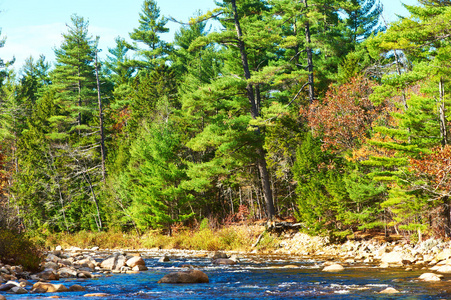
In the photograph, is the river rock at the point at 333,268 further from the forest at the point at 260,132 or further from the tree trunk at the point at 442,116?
the tree trunk at the point at 442,116

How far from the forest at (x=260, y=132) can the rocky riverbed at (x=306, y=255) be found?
0.91 meters

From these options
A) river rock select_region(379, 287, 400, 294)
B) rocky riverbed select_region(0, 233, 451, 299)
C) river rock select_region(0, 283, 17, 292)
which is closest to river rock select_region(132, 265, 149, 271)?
rocky riverbed select_region(0, 233, 451, 299)

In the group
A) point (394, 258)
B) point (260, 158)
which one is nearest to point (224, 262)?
point (394, 258)

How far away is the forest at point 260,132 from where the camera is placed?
1579cm

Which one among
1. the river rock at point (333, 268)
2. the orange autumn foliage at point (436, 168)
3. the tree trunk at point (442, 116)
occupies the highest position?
the tree trunk at point (442, 116)

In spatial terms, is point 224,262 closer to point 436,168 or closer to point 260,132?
point 436,168

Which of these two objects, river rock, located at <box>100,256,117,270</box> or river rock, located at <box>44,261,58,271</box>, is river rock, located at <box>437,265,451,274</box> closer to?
river rock, located at <box>100,256,117,270</box>

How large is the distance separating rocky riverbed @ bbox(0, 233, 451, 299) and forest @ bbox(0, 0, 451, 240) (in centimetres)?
91

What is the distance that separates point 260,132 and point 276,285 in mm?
17654

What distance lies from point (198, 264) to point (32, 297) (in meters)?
8.45

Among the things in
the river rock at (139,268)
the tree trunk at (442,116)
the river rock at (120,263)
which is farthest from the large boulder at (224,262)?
the tree trunk at (442,116)

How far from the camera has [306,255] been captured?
19.5 m

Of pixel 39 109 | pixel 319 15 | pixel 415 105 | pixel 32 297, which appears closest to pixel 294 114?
pixel 319 15

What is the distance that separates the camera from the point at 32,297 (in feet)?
30.7
